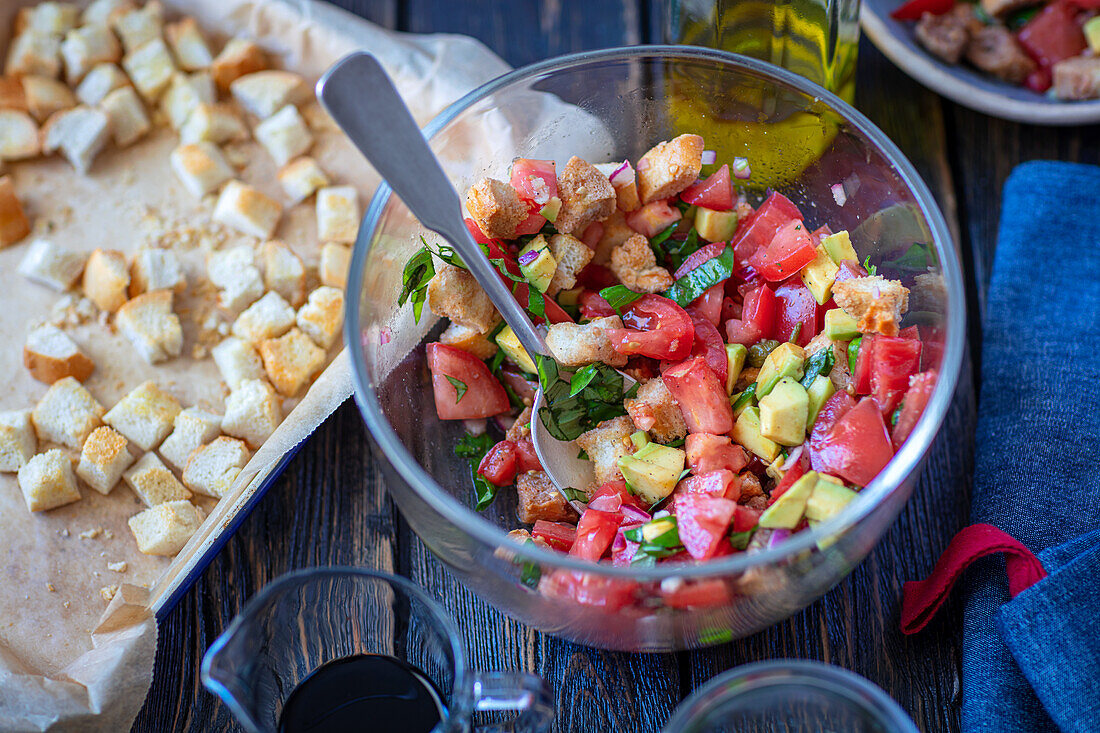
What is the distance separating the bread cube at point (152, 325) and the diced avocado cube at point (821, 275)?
1310 mm

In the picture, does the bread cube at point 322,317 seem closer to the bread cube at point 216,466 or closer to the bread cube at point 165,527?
the bread cube at point 216,466

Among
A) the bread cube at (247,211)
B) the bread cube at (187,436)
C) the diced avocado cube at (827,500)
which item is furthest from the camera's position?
the bread cube at (247,211)

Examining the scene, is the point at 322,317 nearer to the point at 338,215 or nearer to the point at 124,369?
the point at 338,215

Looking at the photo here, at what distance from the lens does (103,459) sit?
1.98 meters

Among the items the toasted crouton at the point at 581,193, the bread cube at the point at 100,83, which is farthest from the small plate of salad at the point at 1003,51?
the bread cube at the point at 100,83

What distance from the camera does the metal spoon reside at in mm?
1458

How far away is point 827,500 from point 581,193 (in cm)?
70

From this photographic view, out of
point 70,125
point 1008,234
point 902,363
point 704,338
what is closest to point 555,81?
point 704,338

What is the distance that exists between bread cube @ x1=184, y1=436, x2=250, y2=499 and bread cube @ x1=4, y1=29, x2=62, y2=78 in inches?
45.0

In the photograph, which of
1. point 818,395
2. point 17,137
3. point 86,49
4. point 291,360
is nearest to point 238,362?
point 291,360

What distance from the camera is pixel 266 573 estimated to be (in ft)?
6.47

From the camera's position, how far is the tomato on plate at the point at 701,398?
5.67ft

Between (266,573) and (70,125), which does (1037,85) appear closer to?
(266,573)

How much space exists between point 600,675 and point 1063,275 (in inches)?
50.7
